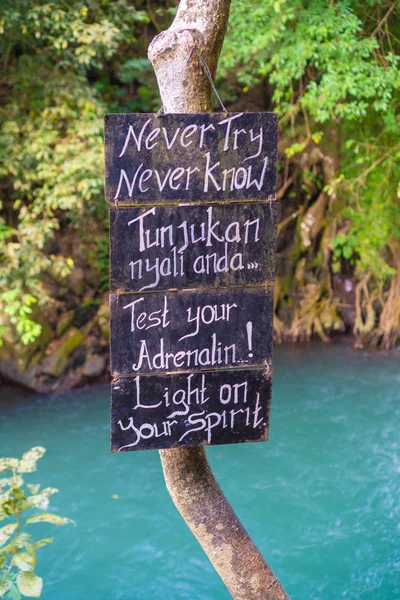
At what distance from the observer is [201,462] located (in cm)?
200

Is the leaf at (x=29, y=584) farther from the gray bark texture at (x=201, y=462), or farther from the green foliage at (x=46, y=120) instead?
the green foliage at (x=46, y=120)

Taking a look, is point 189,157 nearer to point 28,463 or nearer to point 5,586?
point 28,463

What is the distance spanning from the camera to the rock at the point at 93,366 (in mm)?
6840

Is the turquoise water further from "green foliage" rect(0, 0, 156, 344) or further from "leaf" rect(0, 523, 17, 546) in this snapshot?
"leaf" rect(0, 523, 17, 546)

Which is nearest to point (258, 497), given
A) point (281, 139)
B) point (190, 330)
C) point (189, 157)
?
point (190, 330)

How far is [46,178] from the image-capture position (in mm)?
5668

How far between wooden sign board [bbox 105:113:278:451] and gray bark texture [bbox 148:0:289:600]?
0.41ft

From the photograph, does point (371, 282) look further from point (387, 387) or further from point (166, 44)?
point (166, 44)

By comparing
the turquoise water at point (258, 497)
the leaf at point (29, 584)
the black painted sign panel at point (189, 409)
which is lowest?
the turquoise water at point (258, 497)

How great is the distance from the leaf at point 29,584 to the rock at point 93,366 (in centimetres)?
476

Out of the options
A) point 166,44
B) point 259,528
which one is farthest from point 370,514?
point 166,44

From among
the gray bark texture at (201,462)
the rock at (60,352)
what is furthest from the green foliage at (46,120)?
the gray bark texture at (201,462)

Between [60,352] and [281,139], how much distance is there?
135 inches

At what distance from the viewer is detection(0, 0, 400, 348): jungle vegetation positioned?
17.0 feet
